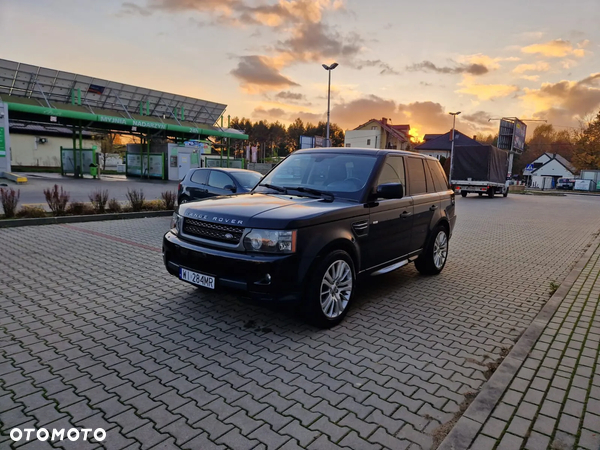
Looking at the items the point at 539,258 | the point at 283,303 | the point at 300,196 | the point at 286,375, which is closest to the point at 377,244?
the point at 300,196

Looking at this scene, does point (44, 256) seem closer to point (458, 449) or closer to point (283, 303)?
point (283, 303)

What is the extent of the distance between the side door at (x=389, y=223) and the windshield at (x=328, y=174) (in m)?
0.23

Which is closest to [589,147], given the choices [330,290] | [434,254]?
[434,254]

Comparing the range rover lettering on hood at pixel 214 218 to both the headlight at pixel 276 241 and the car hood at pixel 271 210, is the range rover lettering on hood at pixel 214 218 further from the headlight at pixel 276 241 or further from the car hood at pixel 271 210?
the headlight at pixel 276 241

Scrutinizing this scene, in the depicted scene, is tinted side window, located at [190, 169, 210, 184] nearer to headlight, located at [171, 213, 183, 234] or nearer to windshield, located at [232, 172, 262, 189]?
windshield, located at [232, 172, 262, 189]

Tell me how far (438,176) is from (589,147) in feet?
232

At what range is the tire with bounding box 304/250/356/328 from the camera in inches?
159

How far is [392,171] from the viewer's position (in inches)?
213

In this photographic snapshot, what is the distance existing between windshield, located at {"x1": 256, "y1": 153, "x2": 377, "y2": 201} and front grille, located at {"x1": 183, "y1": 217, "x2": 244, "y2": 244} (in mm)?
1274

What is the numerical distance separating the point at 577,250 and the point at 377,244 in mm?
7330

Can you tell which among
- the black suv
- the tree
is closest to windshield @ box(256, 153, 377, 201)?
the black suv

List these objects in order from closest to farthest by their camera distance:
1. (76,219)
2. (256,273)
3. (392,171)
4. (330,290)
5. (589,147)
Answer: (256,273), (330,290), (392,171), (76,219), (589,147)

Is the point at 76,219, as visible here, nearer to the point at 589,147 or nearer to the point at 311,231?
the point at 311,231

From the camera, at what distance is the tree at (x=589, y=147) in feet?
200
